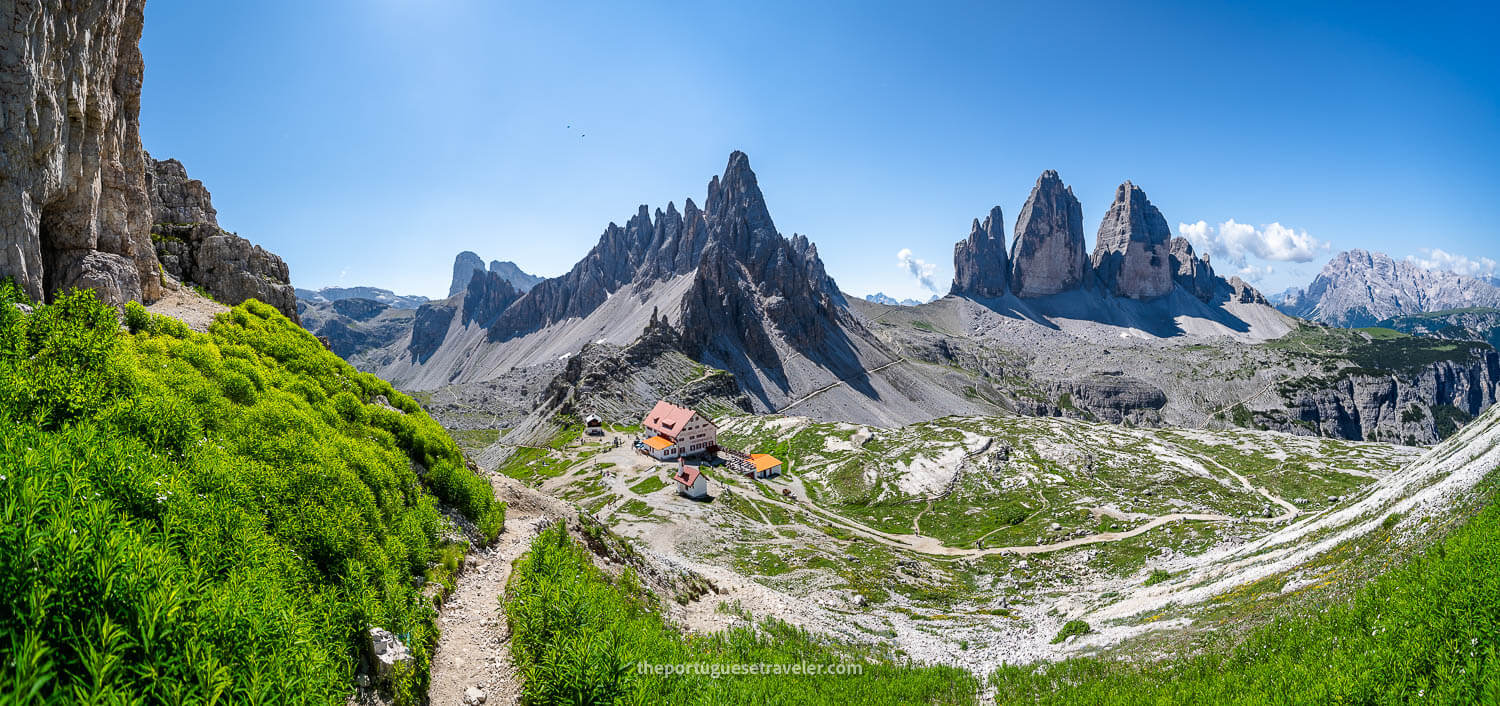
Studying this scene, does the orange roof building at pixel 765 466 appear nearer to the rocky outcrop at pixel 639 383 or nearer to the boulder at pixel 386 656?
the rocky outcrop at pixel 639 383

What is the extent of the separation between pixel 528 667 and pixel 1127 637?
26.0m

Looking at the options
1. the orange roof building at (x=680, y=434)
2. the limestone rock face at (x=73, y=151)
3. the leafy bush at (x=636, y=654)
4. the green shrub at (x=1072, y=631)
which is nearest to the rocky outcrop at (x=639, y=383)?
the orange roof building at (x=680, y=434)

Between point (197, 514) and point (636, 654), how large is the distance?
9.32 metres

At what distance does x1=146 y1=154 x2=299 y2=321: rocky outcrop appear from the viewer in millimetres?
35406

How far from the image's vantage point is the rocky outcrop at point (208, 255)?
116 ft

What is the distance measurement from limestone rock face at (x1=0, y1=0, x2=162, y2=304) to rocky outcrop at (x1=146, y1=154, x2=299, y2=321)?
28.5 feet

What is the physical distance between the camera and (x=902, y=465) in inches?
3878

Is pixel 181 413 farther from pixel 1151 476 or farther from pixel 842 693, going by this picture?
pixel 1151 476

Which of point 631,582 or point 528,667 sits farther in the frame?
point 631,582

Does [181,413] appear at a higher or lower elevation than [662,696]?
higher

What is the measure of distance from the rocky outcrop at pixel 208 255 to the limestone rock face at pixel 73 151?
28.5ft

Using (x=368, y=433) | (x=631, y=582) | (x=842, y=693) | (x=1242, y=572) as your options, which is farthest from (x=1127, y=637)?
(x=368, y=433)

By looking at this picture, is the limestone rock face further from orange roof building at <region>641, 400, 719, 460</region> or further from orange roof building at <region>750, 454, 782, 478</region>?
orange roof building at <region>750, 454, 782, 478</region>

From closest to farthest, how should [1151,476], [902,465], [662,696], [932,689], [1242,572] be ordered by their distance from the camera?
[662,696] → [932,689] → [1242,572] → [1151,476] → [902,465]
